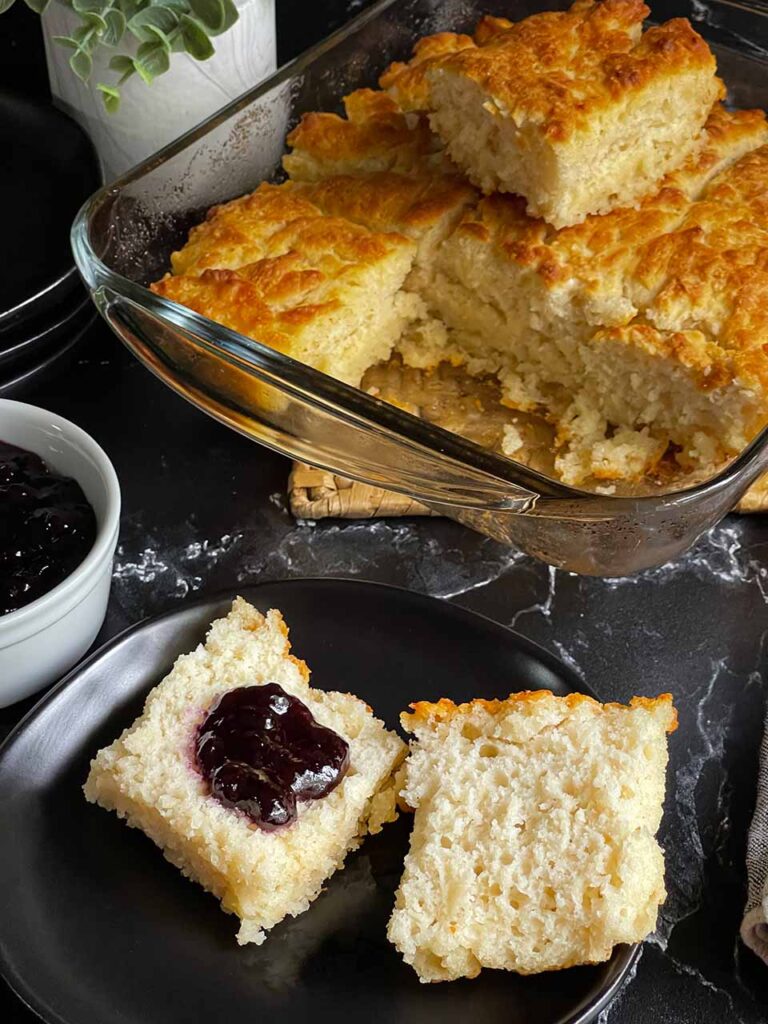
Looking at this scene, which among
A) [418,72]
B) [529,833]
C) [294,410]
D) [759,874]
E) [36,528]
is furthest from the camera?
[418,72]

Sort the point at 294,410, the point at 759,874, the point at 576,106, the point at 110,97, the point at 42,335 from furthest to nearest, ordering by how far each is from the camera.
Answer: the point at 42,335 → the point at 110,97 → the point at 576,106 → the point at 294,410 → the point at 759,874

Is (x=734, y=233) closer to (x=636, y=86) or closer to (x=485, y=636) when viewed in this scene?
(x=636, y=86)

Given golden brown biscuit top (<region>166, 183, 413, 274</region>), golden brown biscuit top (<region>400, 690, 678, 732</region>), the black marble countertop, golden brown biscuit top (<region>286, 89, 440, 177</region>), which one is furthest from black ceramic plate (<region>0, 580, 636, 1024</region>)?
golden brown biscuit top (<region>286, 89, 440, 177</region>)

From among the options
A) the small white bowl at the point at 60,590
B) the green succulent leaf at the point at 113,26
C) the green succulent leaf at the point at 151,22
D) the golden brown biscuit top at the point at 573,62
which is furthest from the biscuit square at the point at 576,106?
the small white bowl at the point at 60,590

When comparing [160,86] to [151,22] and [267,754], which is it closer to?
[151,22]

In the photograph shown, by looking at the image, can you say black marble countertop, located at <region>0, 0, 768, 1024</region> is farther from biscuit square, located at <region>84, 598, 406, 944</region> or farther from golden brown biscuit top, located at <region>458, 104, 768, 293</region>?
golden brown biscuit top, located at <region>458, 104, 768, 293</region>

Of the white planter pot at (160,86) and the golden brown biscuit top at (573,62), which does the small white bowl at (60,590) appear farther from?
the golden brown biscuit top at (573,62)

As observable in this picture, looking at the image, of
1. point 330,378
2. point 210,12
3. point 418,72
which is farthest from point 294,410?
point 418,72

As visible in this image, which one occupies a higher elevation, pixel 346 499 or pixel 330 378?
pixel 330 378
